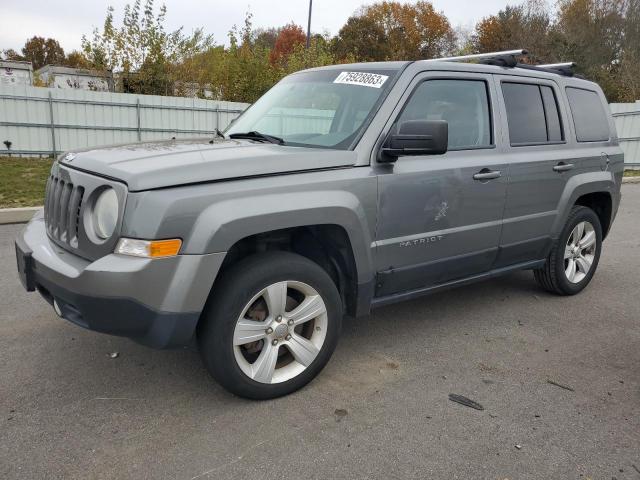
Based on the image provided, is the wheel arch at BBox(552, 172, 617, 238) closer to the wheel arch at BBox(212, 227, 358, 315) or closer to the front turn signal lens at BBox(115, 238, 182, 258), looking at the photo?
the wheel arch at BBox(212, 227, 358, 315)

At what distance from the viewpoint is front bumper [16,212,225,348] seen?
245cm

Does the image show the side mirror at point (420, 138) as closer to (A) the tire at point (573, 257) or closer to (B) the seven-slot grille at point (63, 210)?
(B) the seven-slot grille at point (63, 210)

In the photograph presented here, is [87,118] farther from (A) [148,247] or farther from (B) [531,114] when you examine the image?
(A) [148,247]

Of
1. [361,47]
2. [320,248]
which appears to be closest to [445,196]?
[320,248]

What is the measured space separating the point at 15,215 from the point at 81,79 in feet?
55.8

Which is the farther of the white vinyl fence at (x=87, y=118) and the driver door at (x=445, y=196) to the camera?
the white vinyl fence at (x=87, y=118)

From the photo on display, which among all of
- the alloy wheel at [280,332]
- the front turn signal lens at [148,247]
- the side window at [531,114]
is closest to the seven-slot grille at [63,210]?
the front turn signal lens at [148,247]

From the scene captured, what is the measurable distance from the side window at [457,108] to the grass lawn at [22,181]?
23.6 ft

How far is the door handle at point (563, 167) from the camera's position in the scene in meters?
4.32

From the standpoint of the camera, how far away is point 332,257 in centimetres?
322

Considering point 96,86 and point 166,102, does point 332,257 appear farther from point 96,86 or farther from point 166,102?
point 96,86

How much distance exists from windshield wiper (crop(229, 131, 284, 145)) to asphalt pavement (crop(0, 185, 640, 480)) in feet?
4.68

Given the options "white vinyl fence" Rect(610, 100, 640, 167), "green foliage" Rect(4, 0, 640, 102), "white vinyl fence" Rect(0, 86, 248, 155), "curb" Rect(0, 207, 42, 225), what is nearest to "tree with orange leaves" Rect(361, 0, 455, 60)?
"green foliage" Rect(4, 0, 640, 102)

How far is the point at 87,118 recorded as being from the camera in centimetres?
1595
